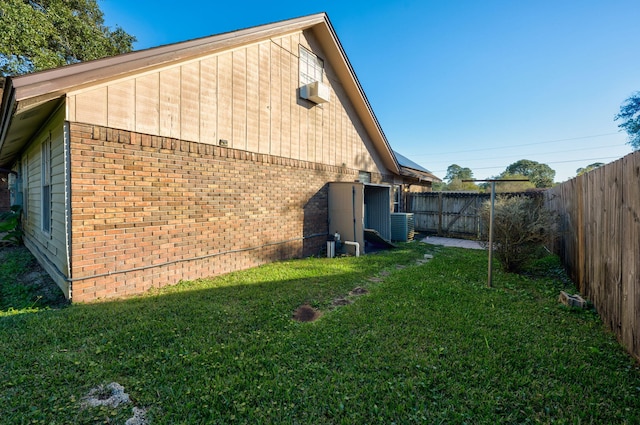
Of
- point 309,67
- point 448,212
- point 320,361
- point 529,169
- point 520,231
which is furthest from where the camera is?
point 529,169

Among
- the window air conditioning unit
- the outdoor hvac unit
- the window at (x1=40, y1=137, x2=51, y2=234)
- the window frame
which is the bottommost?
the outdoor hvac unit

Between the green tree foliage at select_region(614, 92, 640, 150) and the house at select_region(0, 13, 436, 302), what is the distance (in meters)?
31.0

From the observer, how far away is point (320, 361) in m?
2.89

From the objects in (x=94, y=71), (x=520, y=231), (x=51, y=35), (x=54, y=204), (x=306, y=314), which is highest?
(x=51, y=35)

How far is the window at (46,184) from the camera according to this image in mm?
5543

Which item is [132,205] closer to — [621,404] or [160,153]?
[160,153]

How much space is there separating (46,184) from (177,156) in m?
3.35

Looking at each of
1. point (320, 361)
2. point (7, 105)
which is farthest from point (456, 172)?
point (7, 105)

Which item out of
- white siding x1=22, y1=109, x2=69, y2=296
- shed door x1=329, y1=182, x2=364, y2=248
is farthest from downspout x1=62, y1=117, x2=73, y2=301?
shed door x1=329, y1=182, x2=364, y2=248

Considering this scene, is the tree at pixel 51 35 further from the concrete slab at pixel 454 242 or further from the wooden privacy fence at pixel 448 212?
the concrete slab at pixel 454 242

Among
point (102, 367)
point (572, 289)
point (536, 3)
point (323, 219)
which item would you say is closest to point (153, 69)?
point (102, 367)

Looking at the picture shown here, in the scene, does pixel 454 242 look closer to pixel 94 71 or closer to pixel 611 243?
pixel 611 243

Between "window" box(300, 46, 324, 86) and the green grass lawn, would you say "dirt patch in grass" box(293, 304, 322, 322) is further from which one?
"window" box(300, 46, 324, 86)

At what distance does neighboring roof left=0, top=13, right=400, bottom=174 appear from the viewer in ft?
11.9
